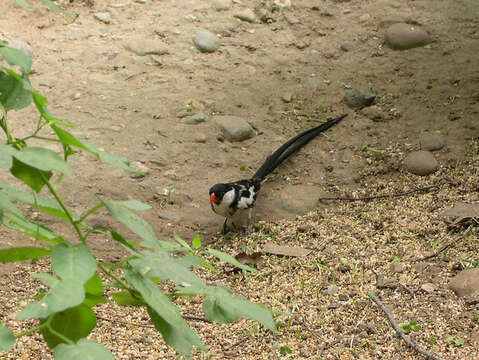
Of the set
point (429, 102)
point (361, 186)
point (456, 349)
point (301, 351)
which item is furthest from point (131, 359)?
point (429, 102)

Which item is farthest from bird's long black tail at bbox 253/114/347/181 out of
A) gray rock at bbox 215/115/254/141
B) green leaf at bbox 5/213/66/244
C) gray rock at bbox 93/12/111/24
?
green leaf at bbox 5/213/66/244

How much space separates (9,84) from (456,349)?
2.29 m

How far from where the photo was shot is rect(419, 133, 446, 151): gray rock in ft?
15.8

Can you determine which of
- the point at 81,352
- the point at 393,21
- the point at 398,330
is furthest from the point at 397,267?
the point at 393,21

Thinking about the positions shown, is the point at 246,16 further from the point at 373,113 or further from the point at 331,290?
the point at 331,290

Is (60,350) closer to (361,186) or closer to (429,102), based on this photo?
(361,186)

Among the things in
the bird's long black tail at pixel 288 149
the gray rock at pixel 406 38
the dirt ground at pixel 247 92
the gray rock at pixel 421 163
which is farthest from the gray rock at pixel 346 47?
the gray rock at pixel 421 163

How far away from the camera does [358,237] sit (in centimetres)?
391

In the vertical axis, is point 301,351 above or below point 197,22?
below

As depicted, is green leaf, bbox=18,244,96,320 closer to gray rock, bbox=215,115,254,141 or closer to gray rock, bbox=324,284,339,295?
gray rock, bbox=324,284,339,295

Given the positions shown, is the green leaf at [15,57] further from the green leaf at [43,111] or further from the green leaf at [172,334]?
the green leaf at [172,334]

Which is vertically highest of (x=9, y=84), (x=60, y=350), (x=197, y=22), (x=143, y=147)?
(x=9, y=84)

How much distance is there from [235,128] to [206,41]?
1.34 metres

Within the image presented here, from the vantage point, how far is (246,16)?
6.42m
